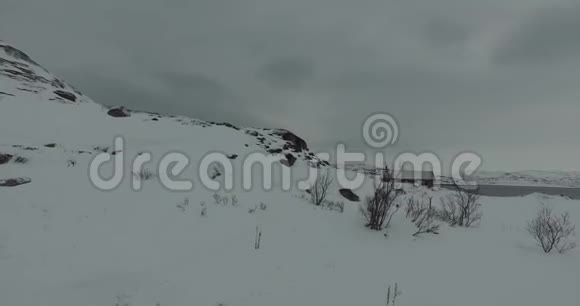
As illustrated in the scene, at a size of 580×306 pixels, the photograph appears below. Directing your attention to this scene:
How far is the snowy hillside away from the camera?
486 centimetres

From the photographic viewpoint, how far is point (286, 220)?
9500mm

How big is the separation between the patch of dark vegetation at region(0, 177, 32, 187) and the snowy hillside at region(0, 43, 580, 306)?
8 cm

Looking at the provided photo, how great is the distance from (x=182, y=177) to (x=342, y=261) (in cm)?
958

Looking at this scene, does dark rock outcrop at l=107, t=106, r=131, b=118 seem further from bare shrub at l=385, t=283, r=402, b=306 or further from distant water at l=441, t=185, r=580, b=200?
distant water at l=441, t=185, r=580, b=200

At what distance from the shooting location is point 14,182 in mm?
8977

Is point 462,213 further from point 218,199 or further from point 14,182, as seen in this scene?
point 14,182

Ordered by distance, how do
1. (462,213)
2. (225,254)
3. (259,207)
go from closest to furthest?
(225,254) < (259,207) < (462,213)

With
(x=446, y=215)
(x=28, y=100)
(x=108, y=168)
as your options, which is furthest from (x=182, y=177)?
(x=28, y=100)

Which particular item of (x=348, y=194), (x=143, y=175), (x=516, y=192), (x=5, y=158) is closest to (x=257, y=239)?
(x=143, y=175)

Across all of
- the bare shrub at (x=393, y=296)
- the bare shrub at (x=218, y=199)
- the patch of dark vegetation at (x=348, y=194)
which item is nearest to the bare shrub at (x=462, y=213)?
the patch of dark vegetation at (x=348, y=194)

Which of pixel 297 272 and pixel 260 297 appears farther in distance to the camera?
pixel 297 272

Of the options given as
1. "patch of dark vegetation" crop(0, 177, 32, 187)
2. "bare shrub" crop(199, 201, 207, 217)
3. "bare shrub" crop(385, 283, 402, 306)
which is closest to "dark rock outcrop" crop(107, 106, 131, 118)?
"patch of dark vegetation" crop(0, 177, 32, 187)

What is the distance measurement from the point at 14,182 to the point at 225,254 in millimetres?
8030

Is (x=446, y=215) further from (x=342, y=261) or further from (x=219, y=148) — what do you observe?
(x=219, y=148)
